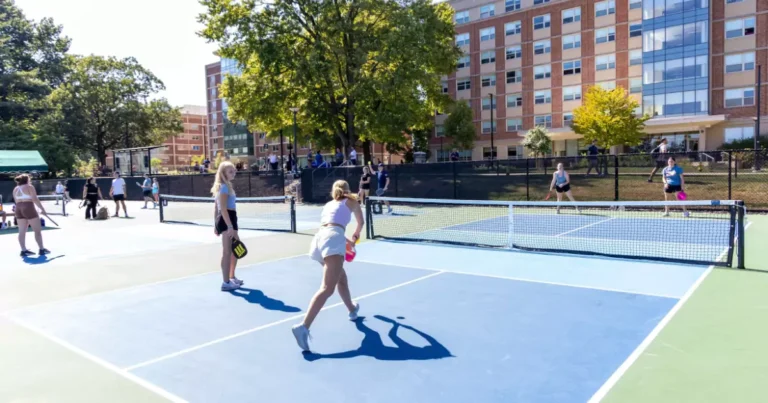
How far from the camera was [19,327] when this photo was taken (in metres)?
6.29

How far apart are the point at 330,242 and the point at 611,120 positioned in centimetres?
4088

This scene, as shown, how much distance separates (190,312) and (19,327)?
195cm

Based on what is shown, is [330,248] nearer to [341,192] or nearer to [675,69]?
[341,192]

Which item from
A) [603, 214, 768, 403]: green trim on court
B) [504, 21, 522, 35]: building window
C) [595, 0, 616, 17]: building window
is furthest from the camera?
[504, 21, 522, 35]: building window

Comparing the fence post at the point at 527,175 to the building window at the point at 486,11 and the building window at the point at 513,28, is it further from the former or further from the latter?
the building window at the point at 486,11

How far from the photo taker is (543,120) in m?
56.2

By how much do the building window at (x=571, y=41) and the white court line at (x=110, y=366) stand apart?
55897 millimetres

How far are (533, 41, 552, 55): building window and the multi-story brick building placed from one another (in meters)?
0.11

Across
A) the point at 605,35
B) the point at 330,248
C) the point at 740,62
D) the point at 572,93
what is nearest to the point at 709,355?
the point at 330,248

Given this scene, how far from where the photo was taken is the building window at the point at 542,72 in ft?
182

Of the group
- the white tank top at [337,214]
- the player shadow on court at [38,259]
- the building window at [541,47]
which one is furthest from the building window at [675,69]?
the white tank top at [337,214]

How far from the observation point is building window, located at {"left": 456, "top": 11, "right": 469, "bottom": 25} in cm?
6156

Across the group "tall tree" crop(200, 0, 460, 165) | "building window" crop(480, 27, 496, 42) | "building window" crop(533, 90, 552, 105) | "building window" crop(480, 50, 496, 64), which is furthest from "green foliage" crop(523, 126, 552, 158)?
"tall tree" crop(200, 0, 460, 165)

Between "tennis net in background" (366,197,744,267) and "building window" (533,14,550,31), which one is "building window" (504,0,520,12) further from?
"tennis net in background" (366,197,744,267)
